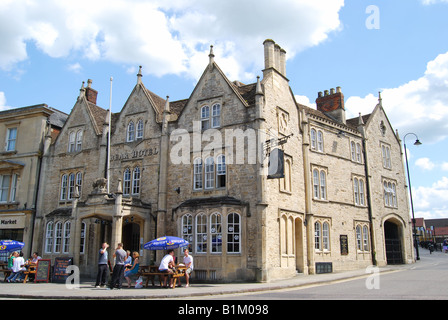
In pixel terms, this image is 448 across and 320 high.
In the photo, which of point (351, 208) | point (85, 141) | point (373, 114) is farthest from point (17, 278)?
point (373, 114)

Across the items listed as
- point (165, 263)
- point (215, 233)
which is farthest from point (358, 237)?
point (165, 263)

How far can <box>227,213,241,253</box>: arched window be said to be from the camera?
21.0 m

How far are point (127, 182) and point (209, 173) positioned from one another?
21.0 feet

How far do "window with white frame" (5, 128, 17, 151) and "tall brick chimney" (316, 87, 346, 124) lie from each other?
2560 cm

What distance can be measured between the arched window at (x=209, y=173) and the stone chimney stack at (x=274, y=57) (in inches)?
276

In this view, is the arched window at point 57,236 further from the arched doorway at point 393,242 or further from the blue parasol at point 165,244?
the arched doorway at point 393,242

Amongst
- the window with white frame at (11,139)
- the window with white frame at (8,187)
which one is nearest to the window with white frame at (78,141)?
the window with white frame at (8,187)

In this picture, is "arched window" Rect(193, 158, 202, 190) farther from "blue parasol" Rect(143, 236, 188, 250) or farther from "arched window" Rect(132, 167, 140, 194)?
"blue parasol" Rect(143, 236, 188, 250)

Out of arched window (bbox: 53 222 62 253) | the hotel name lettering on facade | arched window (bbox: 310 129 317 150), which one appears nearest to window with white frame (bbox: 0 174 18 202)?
arched window (bbox: 53 222 62 253)

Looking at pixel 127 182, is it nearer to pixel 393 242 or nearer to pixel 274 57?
pixel 274 57

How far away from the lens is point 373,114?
34125mm

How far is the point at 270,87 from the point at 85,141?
14.4m
